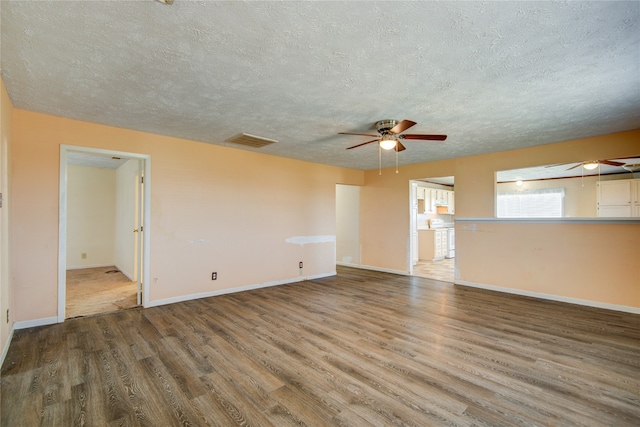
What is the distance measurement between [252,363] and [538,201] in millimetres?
8720

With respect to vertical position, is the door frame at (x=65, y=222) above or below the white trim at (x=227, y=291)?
above

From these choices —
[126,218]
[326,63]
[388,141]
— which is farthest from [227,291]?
[326,63]

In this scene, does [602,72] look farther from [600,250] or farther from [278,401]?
[278,401]

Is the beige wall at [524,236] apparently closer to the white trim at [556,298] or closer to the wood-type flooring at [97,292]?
the white trim at [556,298]

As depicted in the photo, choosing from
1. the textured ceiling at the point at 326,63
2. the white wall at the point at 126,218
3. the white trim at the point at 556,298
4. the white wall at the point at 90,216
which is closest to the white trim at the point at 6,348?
the textured ceiling at the point at 326,63

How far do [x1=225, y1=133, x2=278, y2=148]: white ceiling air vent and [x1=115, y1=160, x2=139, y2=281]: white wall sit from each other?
202 cm

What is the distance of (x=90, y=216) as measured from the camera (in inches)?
265

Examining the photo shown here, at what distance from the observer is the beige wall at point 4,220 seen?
2.39 metres

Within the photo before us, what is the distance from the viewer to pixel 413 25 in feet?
5.58

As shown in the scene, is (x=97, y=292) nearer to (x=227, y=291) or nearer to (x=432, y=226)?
(x=227, y=291)

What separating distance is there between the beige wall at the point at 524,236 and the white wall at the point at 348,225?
76 centimetres

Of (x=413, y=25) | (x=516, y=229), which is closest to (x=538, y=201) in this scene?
(x=516, y=229)

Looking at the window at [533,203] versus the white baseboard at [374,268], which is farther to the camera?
the window at [533,203]

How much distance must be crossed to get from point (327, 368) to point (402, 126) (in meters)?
2.44
